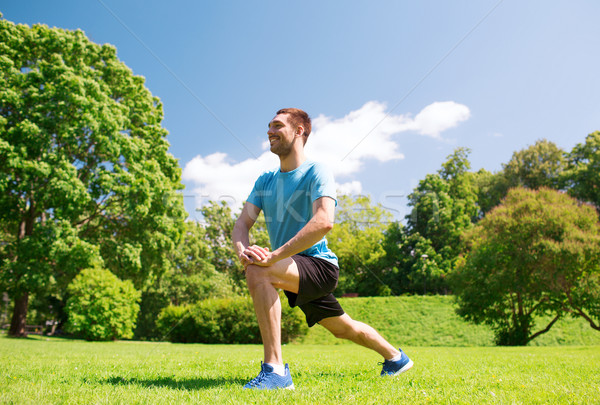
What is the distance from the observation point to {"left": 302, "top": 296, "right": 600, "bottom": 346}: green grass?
18766mm

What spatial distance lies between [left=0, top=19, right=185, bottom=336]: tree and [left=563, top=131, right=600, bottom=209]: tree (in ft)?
98.2

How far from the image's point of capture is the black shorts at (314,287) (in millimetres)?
3002

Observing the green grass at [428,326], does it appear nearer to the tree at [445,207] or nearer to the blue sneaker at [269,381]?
the tree at [445,207]

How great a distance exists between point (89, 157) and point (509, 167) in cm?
3378

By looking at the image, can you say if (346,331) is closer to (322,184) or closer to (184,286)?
(322,184)

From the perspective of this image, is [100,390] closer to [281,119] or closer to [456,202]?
[281,119]

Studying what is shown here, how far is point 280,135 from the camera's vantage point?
333cm

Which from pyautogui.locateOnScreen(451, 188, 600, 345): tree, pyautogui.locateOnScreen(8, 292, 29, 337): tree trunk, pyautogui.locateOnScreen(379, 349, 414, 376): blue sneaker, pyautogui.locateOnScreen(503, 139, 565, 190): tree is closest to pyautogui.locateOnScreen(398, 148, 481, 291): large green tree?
pyautogui.locateOnScreen(503, 139, 565, 190): tree

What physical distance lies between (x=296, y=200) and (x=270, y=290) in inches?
29.3

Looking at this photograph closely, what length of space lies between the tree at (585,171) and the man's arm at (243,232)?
34.8m

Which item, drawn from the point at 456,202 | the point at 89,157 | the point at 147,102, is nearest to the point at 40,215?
the point at 89,157

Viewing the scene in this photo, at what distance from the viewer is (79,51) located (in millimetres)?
18438

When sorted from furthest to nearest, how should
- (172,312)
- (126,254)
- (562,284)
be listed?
(172,312)
(126,254)
(562,284)

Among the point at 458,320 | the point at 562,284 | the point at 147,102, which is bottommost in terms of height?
the point at 458,320
